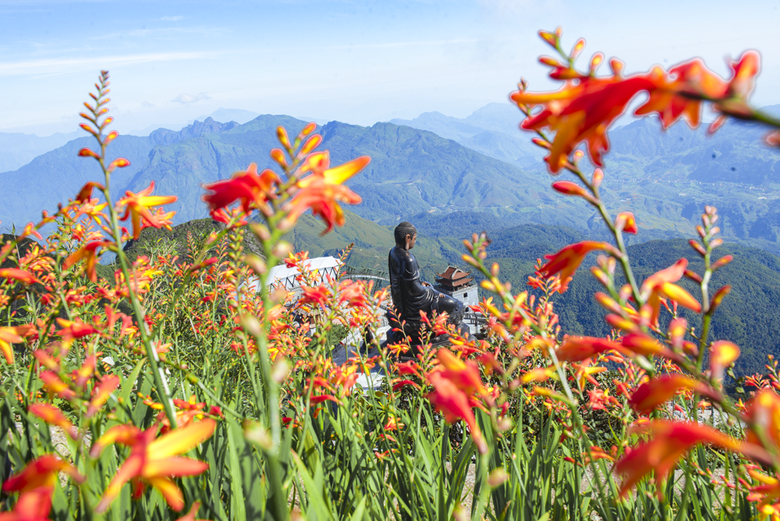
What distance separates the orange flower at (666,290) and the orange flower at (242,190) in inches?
32.4

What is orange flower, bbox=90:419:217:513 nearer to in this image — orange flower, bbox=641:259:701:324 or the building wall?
orange flower, bbox=641:259:701:324

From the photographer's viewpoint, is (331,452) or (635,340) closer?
(635,340)

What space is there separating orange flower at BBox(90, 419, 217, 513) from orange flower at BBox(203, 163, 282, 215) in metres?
0.42

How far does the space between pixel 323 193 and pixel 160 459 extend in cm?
55

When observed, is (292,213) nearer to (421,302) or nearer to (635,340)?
(635,340)

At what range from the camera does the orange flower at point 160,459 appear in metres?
0.72

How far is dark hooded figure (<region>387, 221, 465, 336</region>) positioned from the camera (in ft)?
31.8

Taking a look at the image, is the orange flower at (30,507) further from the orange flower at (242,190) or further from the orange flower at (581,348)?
the orange flower at (581,348)

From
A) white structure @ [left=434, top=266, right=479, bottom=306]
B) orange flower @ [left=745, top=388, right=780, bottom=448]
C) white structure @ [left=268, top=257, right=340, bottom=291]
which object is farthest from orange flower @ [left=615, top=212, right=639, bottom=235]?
white structure @ [left=434, top=266, right=479, bottom=306]

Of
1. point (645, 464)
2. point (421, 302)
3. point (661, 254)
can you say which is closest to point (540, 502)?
point (645, 464)

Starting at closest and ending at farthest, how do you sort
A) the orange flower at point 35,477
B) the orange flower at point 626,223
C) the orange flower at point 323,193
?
1. the orange flower at point 35,477
2. the orange flower at point 323,193
3. the orange flower at point 626,223

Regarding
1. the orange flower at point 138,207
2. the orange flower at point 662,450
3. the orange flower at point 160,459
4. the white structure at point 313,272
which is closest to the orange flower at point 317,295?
the white structure at point 313,272

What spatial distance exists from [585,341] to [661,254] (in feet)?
491

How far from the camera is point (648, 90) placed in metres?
0.63
